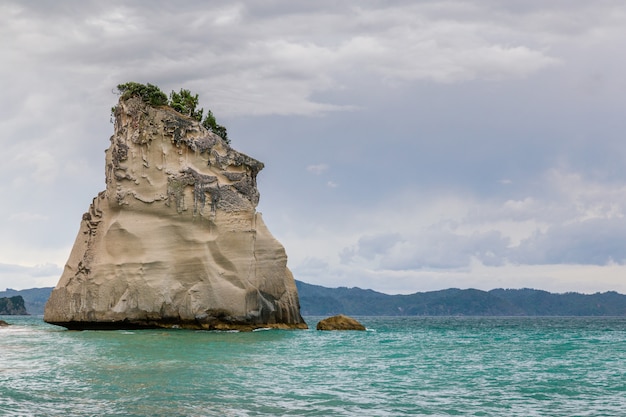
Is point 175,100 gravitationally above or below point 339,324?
above

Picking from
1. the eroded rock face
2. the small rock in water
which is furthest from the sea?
the small rock in water

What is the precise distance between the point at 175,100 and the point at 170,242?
11057mm

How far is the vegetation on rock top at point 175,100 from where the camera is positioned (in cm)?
5288

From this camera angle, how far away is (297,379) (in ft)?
81.9

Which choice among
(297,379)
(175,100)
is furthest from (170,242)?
(297,379)

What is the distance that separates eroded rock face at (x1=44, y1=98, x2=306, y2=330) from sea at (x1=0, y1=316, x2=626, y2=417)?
30.3 ft

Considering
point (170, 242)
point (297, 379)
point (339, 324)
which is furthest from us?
point (339, 324)

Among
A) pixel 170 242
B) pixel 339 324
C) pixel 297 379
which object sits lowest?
pixel 297 379

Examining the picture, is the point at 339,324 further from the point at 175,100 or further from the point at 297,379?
the point at 297,379

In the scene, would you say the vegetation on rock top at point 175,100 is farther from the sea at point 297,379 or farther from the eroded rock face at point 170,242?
the sea at point 297,379

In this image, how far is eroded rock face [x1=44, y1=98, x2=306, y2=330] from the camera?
4984 centimetres

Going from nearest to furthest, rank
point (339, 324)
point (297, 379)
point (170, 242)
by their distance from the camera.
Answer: point (297, 379)
point (170, 242)
point (339, 324)

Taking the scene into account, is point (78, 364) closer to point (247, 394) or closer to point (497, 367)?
point (247, 394)

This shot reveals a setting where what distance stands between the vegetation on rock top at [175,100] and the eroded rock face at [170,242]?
59 centimetres
